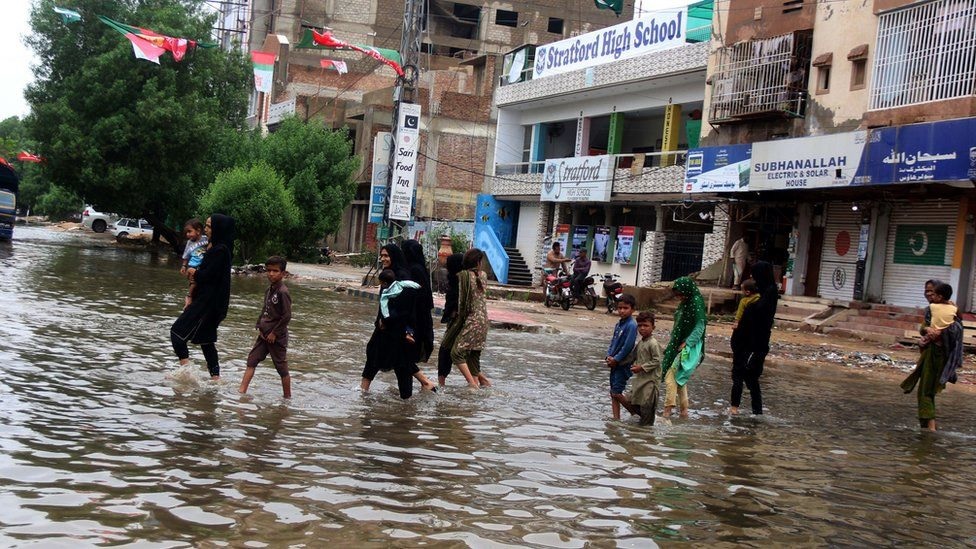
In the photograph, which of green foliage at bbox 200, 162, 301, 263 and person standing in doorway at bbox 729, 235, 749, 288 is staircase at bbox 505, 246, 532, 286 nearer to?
green foliage at bbox 200, 162, 301, 263

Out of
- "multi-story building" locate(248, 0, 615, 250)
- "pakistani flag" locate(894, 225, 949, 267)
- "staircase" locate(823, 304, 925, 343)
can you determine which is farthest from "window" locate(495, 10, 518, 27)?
"staircase" locate(823, 304, 925, 343)

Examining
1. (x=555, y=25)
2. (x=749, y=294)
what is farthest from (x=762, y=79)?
(x=555, y=25)

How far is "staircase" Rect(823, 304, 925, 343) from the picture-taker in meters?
21.8

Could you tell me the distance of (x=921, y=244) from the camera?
23.6 metres

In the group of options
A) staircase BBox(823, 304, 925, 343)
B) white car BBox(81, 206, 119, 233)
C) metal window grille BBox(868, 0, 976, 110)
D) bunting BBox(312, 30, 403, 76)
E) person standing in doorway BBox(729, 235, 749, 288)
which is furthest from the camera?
white car BBox(81, 206, 119, 233)

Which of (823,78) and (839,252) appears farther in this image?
(839,252)

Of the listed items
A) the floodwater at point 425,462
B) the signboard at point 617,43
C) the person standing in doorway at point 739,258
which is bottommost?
the floodwater at point 425,462

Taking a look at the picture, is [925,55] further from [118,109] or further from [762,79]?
[118,109]

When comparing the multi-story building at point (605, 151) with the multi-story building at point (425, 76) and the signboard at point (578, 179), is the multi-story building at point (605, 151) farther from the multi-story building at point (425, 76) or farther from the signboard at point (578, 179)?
the multi-story building at point (425, 76)

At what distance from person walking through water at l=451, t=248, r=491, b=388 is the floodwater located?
388mm

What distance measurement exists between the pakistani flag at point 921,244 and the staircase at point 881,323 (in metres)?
1.29

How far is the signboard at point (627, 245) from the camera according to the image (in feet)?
109

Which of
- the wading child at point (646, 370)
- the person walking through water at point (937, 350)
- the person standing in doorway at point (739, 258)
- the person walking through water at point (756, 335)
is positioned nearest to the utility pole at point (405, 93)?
the person standing in doorway at point (739, 258)

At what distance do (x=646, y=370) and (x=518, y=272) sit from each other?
29736mm
